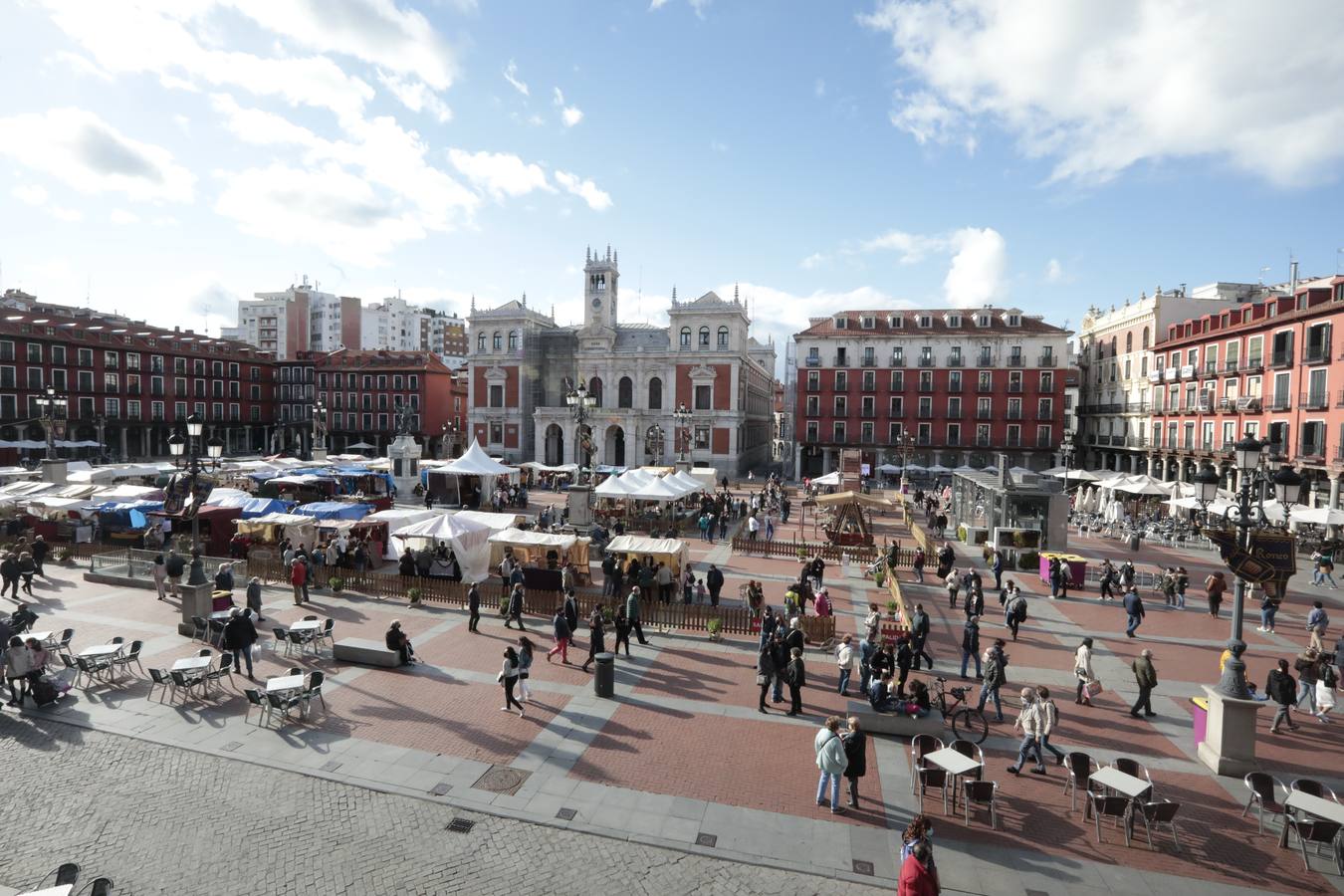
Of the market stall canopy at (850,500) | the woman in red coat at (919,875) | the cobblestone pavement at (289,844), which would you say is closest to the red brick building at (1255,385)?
the market stall canopy at (850,500)

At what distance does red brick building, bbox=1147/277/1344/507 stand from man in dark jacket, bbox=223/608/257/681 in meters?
32.9

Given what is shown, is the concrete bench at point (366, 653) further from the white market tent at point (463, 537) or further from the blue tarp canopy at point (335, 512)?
the blue tarp canopy at point (335, 512)

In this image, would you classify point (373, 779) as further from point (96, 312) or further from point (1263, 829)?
point (96, 312)

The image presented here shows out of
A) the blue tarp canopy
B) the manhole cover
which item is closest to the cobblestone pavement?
the manhole cover

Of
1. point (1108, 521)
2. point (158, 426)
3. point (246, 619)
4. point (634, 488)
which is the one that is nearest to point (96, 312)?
point (158, 426)

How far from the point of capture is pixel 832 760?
9.05 meters

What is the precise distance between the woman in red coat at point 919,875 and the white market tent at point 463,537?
15.9 meters

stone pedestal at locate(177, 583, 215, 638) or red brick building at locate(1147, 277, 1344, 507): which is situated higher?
red brick building at locate(1147, 277, 1344, 507)

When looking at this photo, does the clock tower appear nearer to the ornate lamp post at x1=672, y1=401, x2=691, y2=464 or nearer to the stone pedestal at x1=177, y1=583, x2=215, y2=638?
the ornate lamp post at x1=672, y1=401, x2=691, y2=464

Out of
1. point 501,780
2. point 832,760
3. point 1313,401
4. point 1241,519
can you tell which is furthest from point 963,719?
point 1313,401

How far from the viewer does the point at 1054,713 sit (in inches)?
412

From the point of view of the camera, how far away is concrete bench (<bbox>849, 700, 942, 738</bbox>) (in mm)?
11406

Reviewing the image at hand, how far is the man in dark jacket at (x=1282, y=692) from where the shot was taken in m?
11.8

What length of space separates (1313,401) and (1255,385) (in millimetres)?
4789
